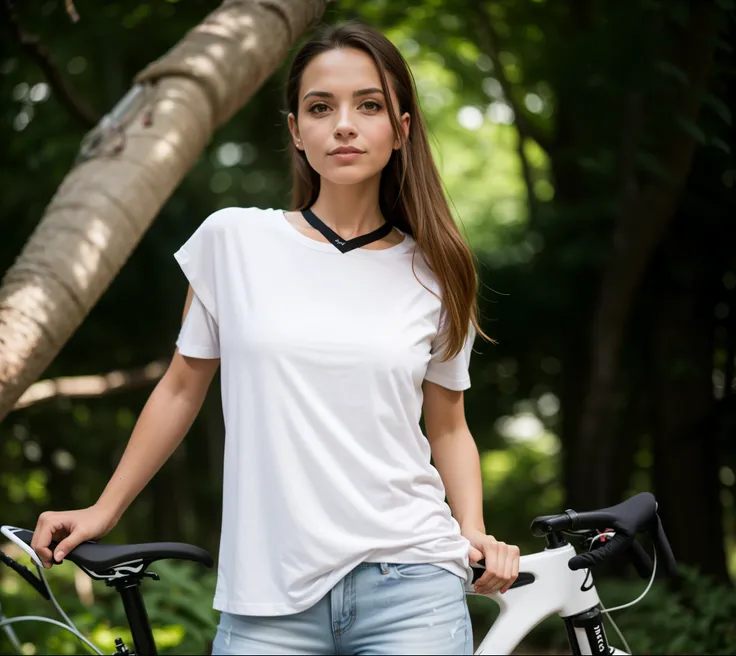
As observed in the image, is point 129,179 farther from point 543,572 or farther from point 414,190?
point 543,572

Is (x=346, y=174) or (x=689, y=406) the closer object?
(x=346, y=174)

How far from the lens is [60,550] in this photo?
213 centimetres

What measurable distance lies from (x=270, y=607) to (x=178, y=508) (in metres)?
8.10

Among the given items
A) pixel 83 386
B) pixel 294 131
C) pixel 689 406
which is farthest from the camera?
pixel 689 406

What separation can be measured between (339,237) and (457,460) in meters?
0.62

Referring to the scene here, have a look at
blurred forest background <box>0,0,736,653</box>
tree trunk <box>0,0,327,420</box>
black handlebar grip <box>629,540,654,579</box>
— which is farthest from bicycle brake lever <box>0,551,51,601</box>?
blurred forest background <box>0,0,736,653</box>

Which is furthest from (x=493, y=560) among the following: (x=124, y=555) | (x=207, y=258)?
(x=207, y=258)

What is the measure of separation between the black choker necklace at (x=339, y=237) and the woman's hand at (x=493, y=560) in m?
0.73

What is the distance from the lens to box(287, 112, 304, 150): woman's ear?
8.30 ft

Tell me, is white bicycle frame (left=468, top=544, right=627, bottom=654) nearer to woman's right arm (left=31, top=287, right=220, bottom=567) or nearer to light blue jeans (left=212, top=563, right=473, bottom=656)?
light blue jeans (left=212, top=563, right=473, bottom=656)

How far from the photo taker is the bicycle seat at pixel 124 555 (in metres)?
2.11

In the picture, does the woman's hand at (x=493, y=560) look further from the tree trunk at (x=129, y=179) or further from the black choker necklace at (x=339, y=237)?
the tree trunk at (x=129, y=179)

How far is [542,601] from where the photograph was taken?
2.45m

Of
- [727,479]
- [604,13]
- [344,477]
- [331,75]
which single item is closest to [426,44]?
[604,13]
